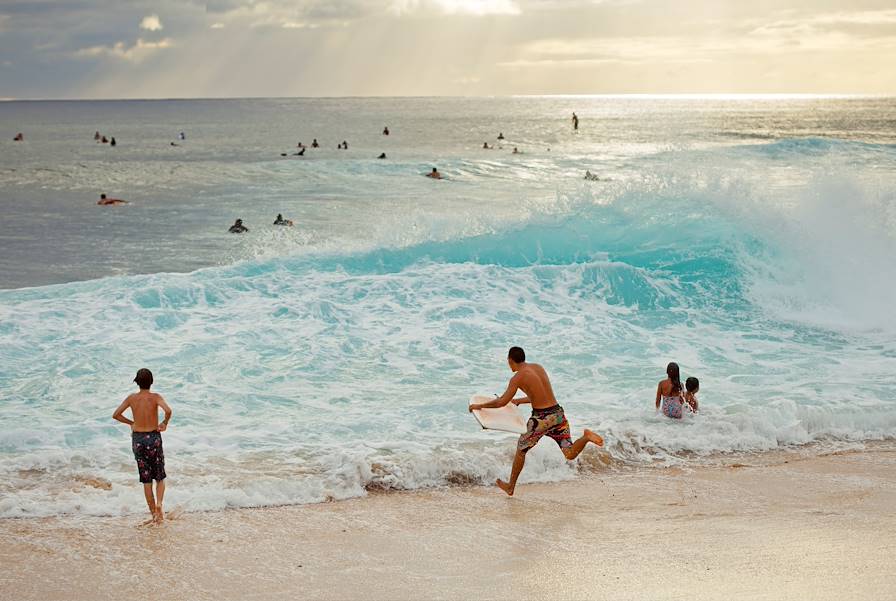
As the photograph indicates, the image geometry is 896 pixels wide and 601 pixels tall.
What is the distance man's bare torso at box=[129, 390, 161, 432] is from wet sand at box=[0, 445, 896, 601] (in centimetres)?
77

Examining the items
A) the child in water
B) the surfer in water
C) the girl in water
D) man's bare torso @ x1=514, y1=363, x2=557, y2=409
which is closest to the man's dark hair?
the surfer in water

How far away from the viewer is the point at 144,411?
265 inches

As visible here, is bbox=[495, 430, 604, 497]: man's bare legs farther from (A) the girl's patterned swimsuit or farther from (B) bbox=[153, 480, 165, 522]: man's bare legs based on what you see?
(B) bbox=[153, 480, 165, 522]: man's bare legs

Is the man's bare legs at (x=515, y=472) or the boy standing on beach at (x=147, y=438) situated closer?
the boy standing on beach at (x=147, y=438)

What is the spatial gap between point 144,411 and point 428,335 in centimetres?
615

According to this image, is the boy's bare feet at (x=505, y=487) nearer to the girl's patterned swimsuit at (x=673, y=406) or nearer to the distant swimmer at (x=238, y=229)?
the girl's patterned swimsuit at (x=673, y=406)

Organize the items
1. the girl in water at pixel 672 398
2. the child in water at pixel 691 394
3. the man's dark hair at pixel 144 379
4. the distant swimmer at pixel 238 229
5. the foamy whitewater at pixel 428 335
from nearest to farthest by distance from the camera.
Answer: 1. the man's dark hair at pixel 144 379
2. the foamy whitewater at pixel 428 335
3. the girl in water at pixel 672 398
4. the child in water at pixel 691 394
5. the distant swimmer at pixel 238 229

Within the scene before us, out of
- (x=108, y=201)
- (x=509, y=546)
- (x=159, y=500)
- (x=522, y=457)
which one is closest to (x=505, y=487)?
(x=522, y=457)

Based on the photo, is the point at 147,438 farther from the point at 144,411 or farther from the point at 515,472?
the point at 515,472

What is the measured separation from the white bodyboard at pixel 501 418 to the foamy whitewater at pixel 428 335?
0.65m

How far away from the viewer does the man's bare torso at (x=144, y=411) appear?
6730 mm

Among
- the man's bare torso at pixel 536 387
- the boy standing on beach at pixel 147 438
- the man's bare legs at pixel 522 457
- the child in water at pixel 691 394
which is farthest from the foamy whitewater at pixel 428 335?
the man's bare torso at pixel 536 387

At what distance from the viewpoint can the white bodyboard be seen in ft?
24.1

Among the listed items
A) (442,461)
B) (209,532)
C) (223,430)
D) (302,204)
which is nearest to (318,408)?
(223,430)
